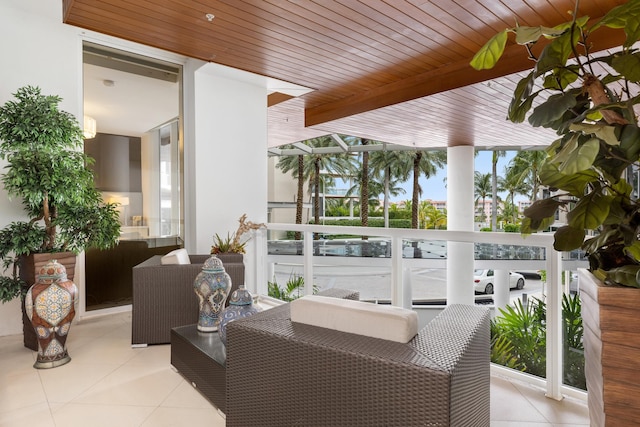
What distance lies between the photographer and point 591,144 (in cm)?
128

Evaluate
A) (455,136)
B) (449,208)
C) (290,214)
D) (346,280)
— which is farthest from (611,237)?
(290,214)

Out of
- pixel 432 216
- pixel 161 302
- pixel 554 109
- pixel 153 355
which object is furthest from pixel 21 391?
pixel 432 216

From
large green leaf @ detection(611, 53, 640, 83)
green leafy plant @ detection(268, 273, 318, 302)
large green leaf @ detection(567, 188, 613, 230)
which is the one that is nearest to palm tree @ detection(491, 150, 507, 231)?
green leafy plant @ detection(268, 273, 318, 302)

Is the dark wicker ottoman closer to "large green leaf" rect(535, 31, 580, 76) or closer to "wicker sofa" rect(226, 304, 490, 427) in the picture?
"wicker sofa" rect(226, 304, 490, 427)

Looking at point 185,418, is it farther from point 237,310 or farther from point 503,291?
point 503,291

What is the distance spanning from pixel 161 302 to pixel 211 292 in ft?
2.09

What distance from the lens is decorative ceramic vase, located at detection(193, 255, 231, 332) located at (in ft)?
8.80

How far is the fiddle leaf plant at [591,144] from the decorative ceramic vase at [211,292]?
1.92 metres

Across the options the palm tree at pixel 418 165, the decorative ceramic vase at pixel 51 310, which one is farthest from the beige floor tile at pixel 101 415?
the palm tree at pixel 418 165

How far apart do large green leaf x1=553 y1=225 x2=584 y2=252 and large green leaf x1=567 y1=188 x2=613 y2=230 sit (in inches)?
4.6

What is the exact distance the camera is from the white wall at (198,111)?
3617 mm

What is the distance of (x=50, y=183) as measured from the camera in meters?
3.01

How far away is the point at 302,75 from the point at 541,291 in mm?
3304

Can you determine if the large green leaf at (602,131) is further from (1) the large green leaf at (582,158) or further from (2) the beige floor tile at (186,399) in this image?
(2) the beige floor tile at (186,399)
